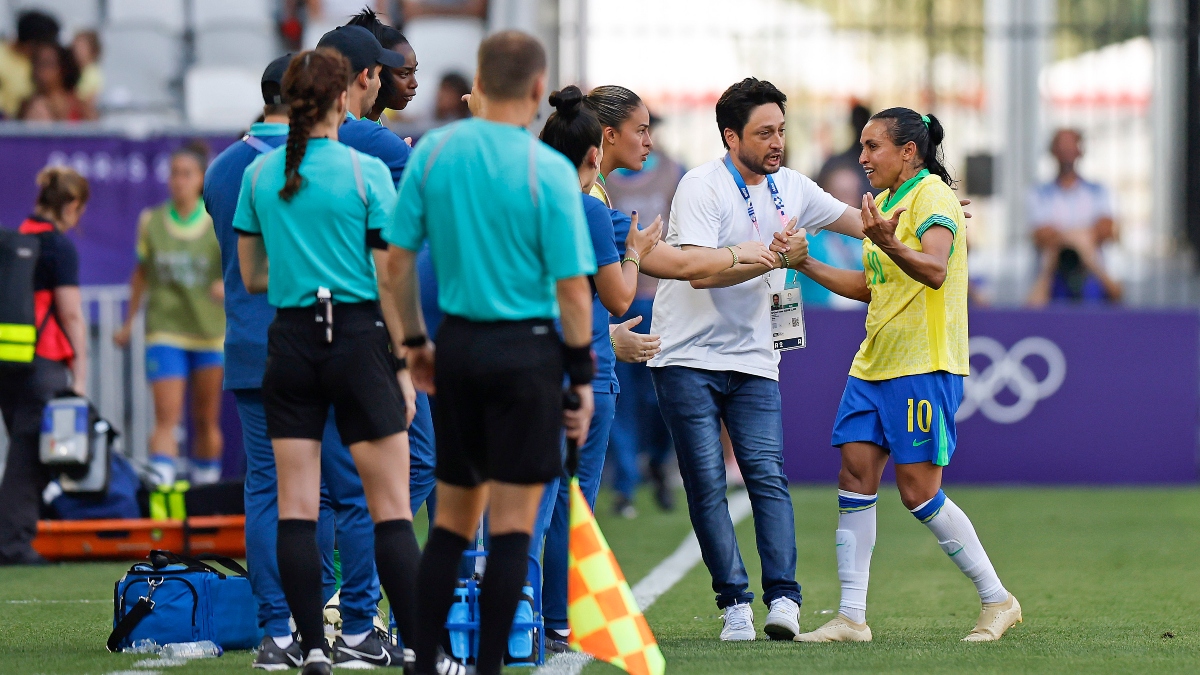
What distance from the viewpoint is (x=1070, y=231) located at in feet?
43.1

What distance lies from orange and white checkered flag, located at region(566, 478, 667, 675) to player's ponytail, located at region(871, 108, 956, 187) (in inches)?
76.9

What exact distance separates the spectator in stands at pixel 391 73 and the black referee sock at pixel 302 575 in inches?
60.2

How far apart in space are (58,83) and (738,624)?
9.10 m

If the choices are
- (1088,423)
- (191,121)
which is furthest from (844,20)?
(191,121)

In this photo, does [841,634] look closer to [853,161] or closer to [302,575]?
[302,575]

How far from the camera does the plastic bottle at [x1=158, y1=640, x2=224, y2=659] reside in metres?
5.51

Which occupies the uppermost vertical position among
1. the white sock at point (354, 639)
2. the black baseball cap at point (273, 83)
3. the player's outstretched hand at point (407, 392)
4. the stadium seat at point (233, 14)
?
the stadium seat at point (233, 14)

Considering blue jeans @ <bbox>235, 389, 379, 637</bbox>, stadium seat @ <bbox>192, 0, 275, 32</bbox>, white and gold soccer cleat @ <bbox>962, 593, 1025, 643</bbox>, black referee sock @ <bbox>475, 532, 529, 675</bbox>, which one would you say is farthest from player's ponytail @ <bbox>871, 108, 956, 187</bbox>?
stadium seat @ <bbox>192, 0, 275, 32</bbox>

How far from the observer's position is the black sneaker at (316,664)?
4.64 metres

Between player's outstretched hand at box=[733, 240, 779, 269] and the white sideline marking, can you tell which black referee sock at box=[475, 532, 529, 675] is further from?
player's outstretched hand at box=[733, 240, 779, 269]

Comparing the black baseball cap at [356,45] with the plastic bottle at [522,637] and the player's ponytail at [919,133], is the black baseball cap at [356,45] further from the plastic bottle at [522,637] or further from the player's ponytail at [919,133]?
the player's ponytail at [919,133]

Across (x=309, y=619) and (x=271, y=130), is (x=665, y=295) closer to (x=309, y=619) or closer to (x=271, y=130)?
(x=271, y=130)

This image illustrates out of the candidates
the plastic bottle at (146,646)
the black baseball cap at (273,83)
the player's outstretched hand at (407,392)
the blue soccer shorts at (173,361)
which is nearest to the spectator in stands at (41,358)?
the blue soccer shorts at (173,361)

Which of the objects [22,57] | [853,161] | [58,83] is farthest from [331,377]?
[22,57]
